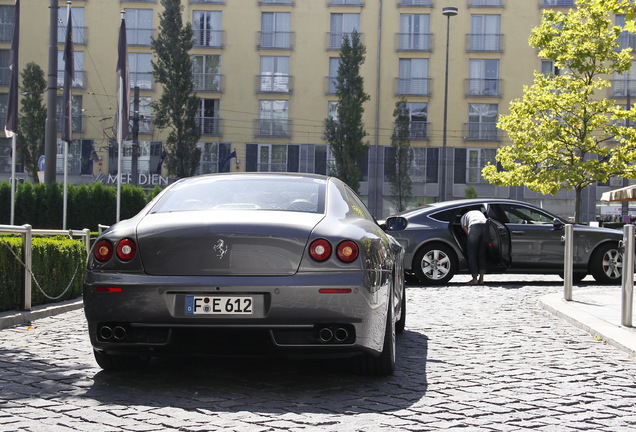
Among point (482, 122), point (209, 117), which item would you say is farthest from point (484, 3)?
point (209, 117)

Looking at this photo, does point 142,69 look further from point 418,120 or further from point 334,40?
point 418,120

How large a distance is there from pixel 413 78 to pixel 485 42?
461cm

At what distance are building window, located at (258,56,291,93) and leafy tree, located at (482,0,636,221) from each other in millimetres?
22535

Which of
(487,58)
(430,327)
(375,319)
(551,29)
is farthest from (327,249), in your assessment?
(487,58)

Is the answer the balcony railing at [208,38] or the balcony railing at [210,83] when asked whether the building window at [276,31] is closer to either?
the balcony railing at [208,38]

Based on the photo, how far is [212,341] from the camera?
553 centimetres

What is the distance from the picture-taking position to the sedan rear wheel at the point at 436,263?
15.8m

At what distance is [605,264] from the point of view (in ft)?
54.1

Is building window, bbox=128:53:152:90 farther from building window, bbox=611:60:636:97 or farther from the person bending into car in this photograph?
the person bending into car

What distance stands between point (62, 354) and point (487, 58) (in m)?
50.2

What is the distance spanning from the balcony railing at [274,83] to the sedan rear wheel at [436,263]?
40.4 metres

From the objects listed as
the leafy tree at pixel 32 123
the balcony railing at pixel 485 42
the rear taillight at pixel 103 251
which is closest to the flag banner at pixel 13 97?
the rear taillight at pixel 103 251

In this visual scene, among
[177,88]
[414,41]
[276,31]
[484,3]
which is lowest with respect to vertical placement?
[177,88]

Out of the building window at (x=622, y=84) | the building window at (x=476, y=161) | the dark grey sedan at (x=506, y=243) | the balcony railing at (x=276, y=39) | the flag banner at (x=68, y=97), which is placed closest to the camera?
the dark grey sedan at (x=506, y=243)
